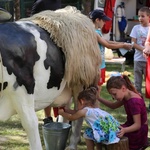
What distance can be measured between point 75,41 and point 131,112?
33.9 inches

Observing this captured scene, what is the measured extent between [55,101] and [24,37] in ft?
2.47

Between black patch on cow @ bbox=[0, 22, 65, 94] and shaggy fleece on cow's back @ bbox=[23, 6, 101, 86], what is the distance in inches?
3.9

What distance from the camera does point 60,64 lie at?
3.41 m

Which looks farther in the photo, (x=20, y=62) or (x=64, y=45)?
(x=64, y=45)

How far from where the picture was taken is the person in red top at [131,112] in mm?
3713

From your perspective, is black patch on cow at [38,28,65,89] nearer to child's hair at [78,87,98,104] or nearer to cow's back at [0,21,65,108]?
cow's back at [0,21,65,108]

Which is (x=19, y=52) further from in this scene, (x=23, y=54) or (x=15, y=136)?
(x=15, y=136)

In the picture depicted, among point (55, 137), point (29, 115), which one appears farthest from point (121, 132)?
point (29, 115)

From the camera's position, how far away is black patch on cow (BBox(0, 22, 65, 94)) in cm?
305

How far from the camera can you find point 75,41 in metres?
3.48

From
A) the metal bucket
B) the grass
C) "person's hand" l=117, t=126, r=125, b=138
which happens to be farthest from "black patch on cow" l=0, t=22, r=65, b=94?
the grass

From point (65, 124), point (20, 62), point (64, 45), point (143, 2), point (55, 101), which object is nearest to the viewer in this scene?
point (20, 62)

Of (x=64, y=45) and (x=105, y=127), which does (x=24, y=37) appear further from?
(x=105, y=127)

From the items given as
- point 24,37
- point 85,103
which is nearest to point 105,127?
point 85,103
